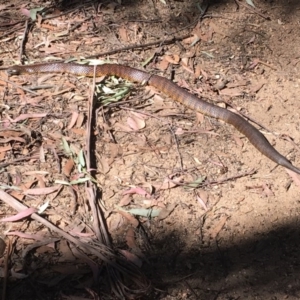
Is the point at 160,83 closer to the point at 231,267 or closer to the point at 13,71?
the point at 13,71

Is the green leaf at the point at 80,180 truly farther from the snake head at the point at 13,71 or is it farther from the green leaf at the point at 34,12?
the green leaf at the point at 34,12

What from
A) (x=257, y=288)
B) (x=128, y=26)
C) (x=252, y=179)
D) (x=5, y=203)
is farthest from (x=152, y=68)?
(x=257, y=288)

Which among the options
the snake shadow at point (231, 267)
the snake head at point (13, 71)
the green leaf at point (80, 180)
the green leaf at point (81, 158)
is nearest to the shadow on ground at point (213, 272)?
the snake shadow at point (231, 267)

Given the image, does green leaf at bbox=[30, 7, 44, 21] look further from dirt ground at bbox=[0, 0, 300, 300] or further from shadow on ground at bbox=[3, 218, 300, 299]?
shadow on ground at bbox=[3, 218, 300, 299]

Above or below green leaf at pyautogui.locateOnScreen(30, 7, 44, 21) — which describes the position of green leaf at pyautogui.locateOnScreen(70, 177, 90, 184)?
below

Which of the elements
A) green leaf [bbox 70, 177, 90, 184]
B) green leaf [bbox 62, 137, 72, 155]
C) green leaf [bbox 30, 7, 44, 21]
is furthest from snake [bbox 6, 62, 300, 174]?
green leaf [bbox 70, 177, 90, 184]

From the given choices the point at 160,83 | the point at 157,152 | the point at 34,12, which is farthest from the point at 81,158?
the point at 34,12
